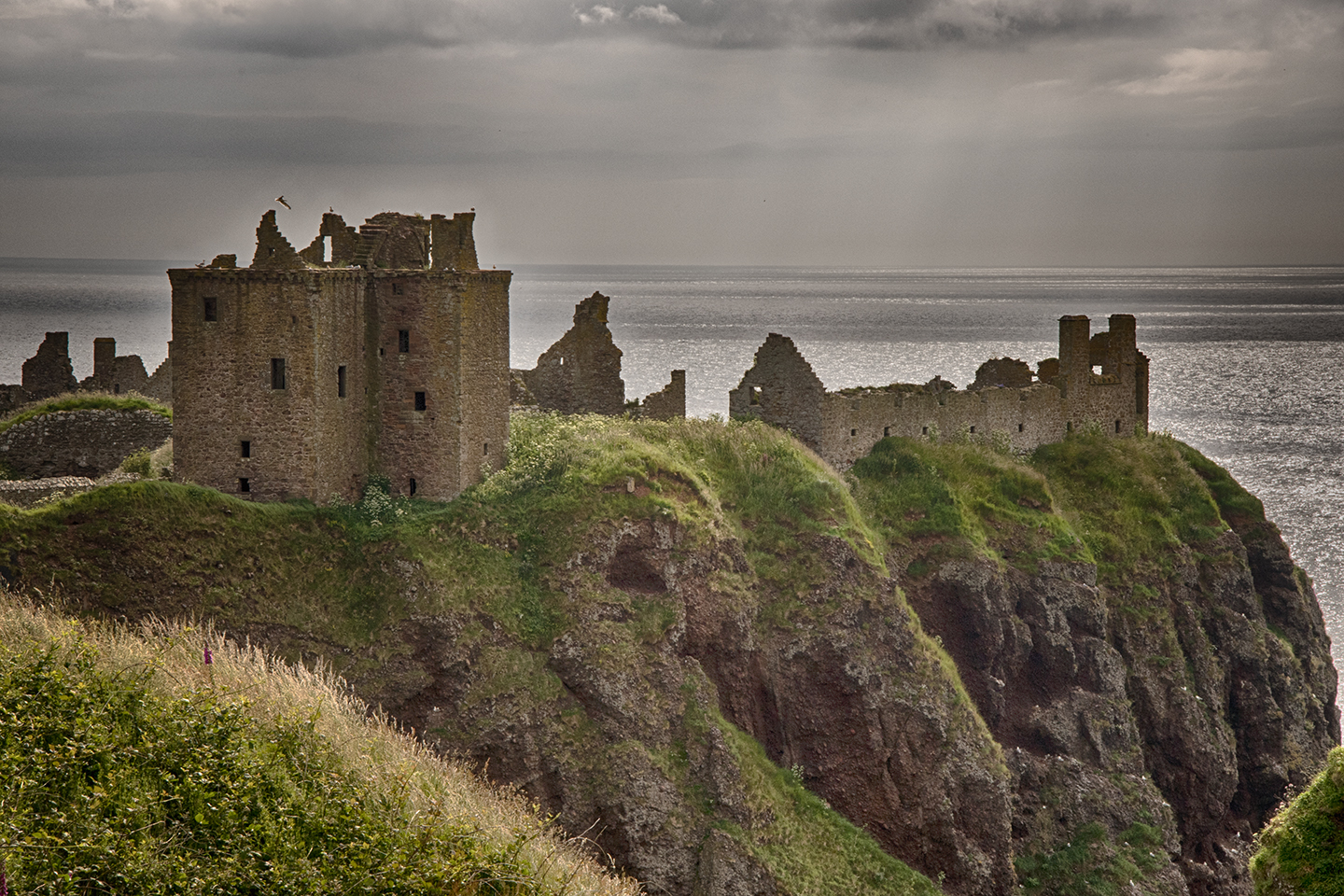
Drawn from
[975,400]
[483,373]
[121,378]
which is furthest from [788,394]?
[121,378]

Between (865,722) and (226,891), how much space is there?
23.0m

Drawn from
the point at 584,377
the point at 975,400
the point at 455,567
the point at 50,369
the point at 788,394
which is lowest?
the point at 455,567

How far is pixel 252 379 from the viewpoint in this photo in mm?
36719

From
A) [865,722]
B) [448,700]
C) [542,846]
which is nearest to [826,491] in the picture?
[865,722]

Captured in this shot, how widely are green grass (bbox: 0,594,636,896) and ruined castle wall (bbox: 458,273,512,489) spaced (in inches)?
600

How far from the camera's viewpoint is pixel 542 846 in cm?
2342

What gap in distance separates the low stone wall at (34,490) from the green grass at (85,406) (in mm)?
10177

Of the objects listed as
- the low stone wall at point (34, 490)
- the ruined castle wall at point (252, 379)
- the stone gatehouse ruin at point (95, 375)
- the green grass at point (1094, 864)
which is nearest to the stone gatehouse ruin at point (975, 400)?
the green grass at point (1094, 864)

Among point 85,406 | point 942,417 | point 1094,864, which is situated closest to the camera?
point 1094,864

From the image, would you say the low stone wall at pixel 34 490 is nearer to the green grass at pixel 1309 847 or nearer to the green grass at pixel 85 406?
the green grass at pixel 85 406

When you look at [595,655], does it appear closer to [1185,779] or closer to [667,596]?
[667,596]

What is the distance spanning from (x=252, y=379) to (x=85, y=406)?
14.0 meters

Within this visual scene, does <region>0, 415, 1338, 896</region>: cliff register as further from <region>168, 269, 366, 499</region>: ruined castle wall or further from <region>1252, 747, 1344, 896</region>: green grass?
<region>1252, 747, 1344, 896</region>: green grass

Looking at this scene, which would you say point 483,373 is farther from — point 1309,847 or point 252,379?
point 1309,847
